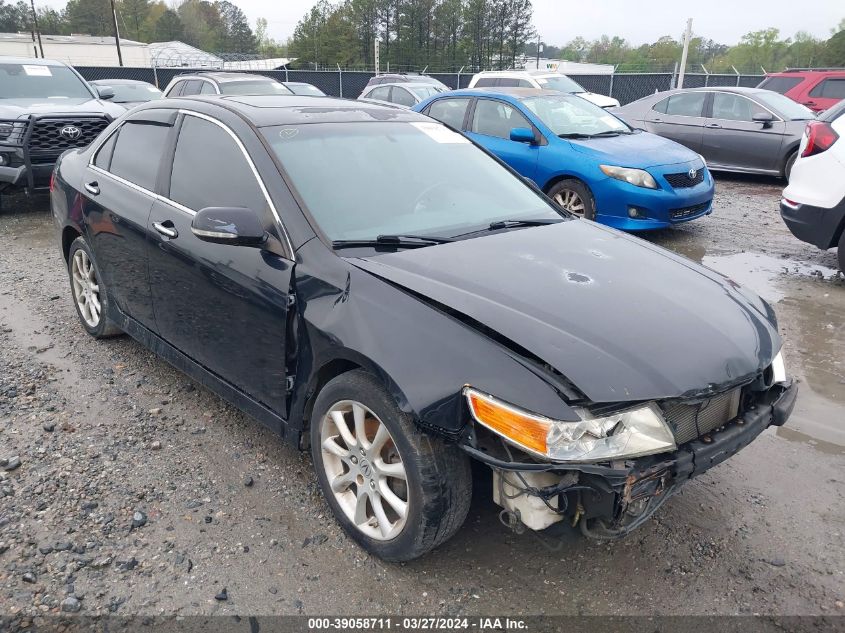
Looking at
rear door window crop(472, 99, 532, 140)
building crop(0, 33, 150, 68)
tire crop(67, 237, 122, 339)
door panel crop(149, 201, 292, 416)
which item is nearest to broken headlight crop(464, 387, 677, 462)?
door panel crop(149, 201, 292, 416)

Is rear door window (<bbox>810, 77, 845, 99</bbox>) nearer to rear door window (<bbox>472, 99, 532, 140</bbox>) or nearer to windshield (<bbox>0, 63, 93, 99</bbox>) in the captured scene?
rear door window (<bbox>472, 99, 532, 140</bbox>)

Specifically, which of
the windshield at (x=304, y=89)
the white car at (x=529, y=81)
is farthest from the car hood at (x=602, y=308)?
the white car at (x=529, y=81)

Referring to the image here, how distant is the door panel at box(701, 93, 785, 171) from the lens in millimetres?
10508

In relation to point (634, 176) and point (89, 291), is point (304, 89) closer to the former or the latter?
point (634, 176)

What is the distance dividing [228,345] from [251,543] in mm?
899

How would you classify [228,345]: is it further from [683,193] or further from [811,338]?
[683,193]

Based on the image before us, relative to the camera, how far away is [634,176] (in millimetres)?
6926

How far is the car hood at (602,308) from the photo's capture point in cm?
223

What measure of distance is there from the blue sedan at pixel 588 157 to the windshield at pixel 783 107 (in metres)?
3.88

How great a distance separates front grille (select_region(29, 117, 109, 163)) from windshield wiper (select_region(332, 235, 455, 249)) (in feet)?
23.2

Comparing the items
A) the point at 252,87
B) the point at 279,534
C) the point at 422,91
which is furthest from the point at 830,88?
the point at 279,534

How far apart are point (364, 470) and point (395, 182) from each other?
4.58 ft

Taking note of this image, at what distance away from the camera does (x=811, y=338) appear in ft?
16.1

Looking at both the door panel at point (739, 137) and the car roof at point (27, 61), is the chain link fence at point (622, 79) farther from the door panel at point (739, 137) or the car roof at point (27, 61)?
the car roof at point (27, 61)
